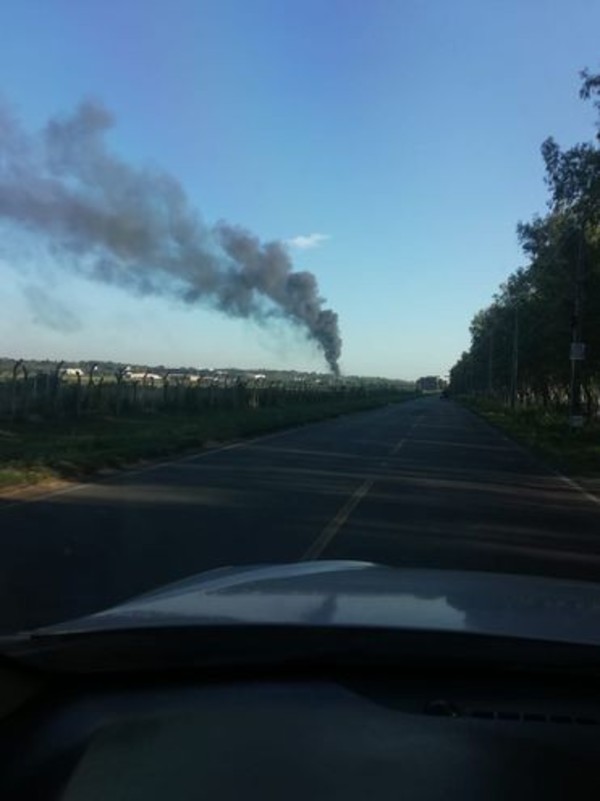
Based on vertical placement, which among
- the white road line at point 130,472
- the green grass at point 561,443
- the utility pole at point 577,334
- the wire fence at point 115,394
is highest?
the utility pole at point 577,334

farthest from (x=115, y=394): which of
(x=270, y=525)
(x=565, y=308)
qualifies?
(x=270, y=525)

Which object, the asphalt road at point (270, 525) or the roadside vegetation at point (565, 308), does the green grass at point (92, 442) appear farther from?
the roadside vegetation at point (565, 308)

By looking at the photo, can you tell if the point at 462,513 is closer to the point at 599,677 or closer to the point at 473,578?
the point at 473,578

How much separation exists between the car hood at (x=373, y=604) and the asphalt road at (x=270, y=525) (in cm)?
382

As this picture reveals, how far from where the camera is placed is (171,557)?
417 inches

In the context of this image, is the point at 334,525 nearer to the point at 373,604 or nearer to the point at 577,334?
the point at 373,604

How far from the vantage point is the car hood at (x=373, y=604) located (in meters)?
2.92

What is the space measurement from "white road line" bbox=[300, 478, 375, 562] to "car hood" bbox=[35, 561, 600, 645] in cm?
627

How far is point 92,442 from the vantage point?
1032 inches

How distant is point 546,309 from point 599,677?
45267 mm

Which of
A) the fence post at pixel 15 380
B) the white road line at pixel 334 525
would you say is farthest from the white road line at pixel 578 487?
the fence post at pixel 15 380

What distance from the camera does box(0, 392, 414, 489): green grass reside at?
19.7m

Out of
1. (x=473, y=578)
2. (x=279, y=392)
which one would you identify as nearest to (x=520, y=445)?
(x=473, y=578)

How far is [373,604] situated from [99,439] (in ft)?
82.4
